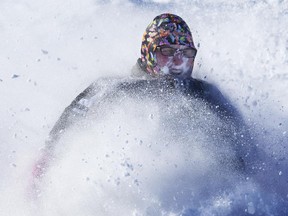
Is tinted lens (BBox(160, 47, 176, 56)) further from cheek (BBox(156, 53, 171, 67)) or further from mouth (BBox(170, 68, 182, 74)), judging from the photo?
mouth (BBox(170, 68, 182, 74))

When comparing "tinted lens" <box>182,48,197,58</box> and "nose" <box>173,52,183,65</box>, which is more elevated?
"tinted lens" <box>182,48,197,58</box>

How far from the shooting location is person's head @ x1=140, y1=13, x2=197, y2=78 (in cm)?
371

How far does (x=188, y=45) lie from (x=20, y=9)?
151 inches

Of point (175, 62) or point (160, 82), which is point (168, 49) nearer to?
point (175, 62)

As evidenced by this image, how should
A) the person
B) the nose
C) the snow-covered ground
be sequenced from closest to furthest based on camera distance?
the snow-covered ground, the person, the nose

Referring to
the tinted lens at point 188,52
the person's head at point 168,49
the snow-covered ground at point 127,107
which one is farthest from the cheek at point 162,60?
the snow-covered ground at point 127,107

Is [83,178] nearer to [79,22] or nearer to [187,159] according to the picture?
[187,159]

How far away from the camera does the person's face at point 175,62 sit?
370cm

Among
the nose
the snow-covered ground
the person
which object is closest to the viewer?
the snow-covered ground

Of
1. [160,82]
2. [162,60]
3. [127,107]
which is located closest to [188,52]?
[162,60]

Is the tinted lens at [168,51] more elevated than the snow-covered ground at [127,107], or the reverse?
the tinted lens at [168,51]

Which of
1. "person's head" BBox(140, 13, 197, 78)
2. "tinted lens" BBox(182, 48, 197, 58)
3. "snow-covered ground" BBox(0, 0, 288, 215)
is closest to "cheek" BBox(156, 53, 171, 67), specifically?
"person's head" BBox(140, 13, 197, 78)

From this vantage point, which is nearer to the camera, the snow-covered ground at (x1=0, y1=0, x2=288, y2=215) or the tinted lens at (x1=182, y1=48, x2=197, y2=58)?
the snow-covered ground at (x1=0, y1=0, x2=288, y2=215)

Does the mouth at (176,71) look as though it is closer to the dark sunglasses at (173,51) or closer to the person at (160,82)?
the person at (160,82)
